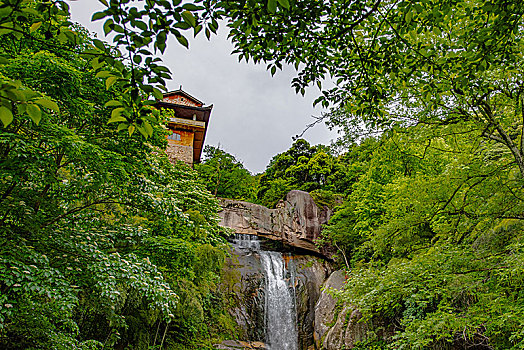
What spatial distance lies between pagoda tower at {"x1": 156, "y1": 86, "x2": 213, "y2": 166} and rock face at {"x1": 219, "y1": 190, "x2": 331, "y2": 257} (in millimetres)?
3806

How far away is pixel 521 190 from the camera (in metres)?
5.16

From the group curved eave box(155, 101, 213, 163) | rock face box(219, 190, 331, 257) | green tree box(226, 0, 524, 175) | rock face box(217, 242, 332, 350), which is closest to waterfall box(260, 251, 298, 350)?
rock face box(217, 242, 332, 350)

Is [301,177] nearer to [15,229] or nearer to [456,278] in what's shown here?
[456,278]

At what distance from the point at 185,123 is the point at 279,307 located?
Result: 11286 mm

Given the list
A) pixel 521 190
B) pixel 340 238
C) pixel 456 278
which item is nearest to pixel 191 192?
pixel 456 278

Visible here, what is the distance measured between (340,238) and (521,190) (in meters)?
11.3

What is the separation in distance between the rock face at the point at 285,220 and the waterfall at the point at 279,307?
80.8 inches

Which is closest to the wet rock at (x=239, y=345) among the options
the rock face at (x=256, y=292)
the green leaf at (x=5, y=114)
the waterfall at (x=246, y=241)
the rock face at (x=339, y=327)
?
the rock face at (x=256, y=292)

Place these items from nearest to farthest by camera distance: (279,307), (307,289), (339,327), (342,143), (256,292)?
(342,143)
(339,327)
(279,307)
(256,292)
(307,289)

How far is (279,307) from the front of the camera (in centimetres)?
1517

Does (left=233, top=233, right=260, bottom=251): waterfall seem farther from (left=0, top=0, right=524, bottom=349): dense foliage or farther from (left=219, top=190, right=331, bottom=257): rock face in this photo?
(left=0, top=0, right=524, bottom=349): dense foliage

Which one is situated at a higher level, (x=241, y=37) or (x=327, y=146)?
(x=327, y=146)

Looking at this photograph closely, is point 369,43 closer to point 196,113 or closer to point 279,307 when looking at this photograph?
point 279,307

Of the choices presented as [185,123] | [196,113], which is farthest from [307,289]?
[196,113]
